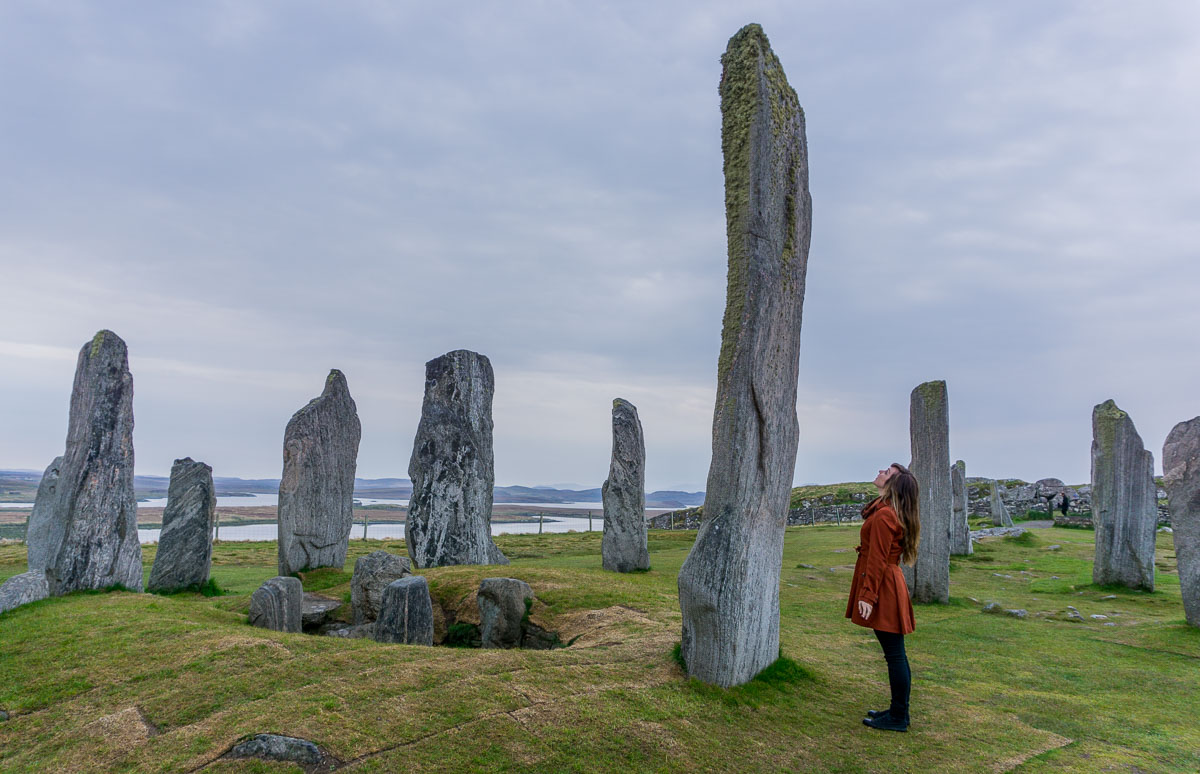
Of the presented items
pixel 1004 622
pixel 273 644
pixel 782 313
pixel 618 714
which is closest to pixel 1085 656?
pixel 1004 622

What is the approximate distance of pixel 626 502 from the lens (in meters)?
17.5

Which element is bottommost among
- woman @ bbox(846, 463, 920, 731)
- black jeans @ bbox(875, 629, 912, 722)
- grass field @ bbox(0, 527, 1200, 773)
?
grass field @ bbox(0, 527, 1200, 773)

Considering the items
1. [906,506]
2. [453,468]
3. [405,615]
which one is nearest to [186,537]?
[453,468]

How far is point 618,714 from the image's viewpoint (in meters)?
5.75

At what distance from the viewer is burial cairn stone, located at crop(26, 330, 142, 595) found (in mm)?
11633

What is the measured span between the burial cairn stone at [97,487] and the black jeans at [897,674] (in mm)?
12221

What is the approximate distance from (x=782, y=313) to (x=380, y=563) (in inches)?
292

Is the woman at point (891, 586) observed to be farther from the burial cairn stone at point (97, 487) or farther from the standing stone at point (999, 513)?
the standing stone at point (999, 513)

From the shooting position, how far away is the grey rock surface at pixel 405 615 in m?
8.57

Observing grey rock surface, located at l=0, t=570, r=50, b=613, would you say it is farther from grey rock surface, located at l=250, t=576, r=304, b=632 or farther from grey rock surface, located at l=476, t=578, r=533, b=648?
grey rock surface, located at l=476, t=578, r=533, b=648

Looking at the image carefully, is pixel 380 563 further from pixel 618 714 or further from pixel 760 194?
pixel 760 194

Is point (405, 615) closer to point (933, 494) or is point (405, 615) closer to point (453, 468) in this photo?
point (453, 468)

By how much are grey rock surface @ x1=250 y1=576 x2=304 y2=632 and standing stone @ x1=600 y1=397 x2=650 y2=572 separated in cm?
888

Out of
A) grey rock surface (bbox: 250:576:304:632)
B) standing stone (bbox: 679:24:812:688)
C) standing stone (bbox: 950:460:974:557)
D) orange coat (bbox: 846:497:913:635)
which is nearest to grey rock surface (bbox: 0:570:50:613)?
grey rock surface (bbox: 250:576:304:632)
